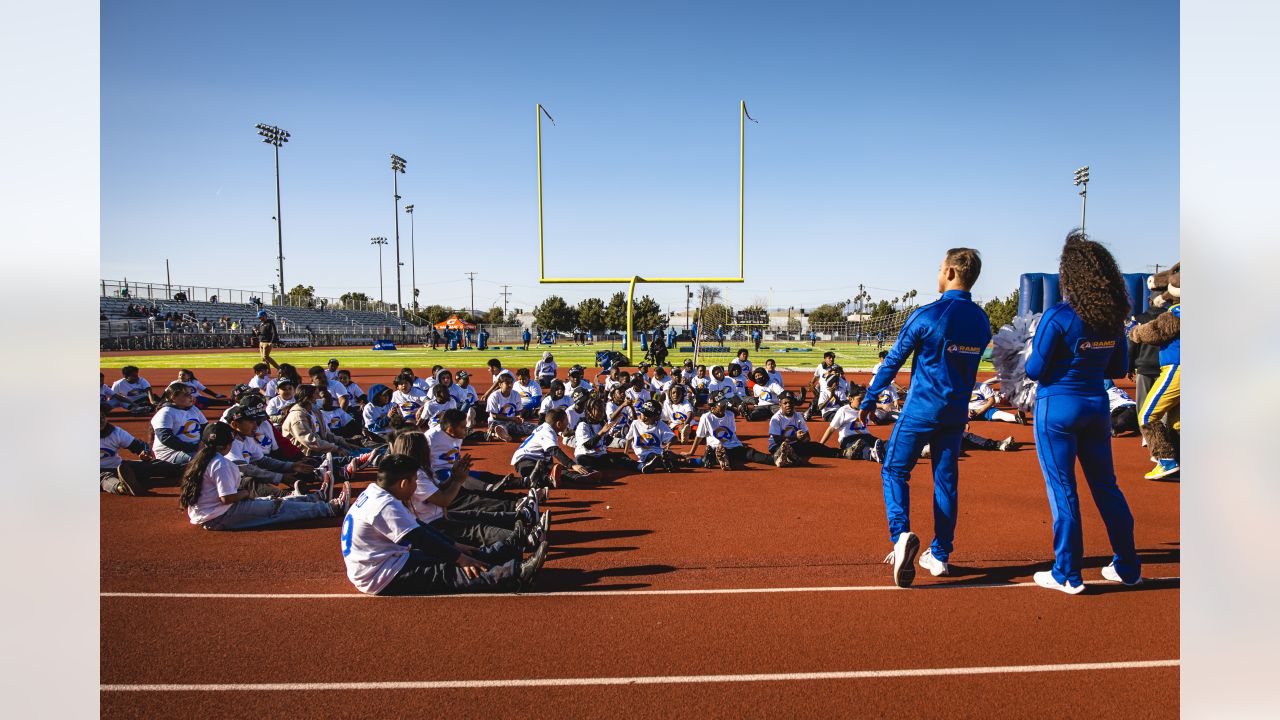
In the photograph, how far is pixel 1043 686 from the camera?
3.21 meters

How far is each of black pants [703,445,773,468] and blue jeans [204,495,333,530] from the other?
4858mm

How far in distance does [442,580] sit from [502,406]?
7.50 metres

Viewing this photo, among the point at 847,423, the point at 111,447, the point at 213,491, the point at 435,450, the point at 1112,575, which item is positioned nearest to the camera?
the point at 1112,575

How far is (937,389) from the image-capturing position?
4223 mm

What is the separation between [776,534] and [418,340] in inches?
2174

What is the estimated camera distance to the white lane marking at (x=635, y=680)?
10.7 ft

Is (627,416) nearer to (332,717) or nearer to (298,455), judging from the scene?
(298,455)

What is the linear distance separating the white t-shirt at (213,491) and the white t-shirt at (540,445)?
3.01 metres

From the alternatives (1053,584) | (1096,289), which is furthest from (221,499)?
(1096,289)

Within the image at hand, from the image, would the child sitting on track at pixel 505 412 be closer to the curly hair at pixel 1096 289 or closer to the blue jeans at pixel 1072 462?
the blue jeans at pixel 1072 462

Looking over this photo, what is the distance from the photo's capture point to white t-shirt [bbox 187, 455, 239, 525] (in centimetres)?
588

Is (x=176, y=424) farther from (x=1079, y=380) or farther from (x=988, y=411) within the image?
(x=988, y=411)

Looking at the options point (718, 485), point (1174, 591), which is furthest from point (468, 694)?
point (718, 485)

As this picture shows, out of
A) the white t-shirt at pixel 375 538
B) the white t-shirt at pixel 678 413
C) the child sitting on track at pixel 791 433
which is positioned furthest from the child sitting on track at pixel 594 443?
the white t-shirt at pixel 375 538
